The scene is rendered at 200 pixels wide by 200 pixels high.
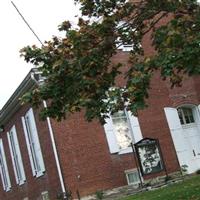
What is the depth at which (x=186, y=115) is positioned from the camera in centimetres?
2600

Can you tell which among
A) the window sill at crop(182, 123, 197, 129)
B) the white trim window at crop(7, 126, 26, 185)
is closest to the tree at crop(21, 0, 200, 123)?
the window sill at crop(182, 123, 197, 129)

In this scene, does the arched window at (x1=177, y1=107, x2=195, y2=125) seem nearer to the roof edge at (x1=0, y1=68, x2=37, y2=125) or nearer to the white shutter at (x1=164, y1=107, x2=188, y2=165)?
the white shutter at (x1=164, y1=107, x2=188, y2=165)

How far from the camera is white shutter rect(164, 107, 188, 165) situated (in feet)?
80.4

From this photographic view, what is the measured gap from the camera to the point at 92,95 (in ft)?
39.7

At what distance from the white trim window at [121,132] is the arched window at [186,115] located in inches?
118

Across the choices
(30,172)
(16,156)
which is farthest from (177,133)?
(16,156)

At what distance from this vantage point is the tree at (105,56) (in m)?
11.3

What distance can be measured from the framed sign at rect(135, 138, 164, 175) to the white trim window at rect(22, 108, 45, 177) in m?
4.88

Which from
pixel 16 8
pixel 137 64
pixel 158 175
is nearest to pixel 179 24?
pixel 137 64

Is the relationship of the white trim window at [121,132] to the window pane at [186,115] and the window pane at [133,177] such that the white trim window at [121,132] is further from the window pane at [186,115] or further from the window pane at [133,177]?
the window pane at [186,115]

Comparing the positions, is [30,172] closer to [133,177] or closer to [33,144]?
[33,144]

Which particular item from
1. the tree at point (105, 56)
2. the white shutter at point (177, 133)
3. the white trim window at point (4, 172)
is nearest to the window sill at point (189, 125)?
the white shutter at point (177, 133)

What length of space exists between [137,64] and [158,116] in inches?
493

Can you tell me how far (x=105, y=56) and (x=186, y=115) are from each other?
13.6 metres
